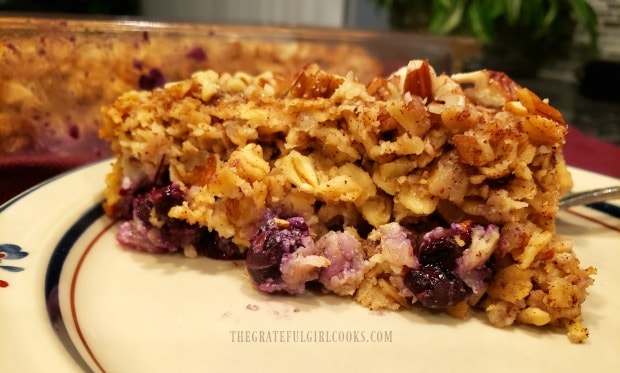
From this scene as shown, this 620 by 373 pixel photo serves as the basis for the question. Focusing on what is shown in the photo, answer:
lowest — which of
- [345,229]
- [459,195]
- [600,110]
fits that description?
[600,110]

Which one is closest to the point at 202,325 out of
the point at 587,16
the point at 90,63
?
the point at 90,63

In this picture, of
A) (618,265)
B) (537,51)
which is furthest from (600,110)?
(618,265)

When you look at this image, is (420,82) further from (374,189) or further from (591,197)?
(591,197)

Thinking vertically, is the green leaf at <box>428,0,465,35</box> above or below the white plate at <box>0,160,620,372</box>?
above

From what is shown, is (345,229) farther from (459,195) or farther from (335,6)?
Result: (335,6)

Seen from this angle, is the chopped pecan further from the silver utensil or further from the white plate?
the silver utensil

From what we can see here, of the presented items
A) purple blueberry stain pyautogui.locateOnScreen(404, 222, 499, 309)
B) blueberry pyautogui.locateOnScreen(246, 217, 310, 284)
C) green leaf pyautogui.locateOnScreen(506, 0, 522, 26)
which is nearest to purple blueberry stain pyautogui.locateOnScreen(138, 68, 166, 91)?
blueberry pyautogui.locateOnScreen(246, 217, 310, 284)

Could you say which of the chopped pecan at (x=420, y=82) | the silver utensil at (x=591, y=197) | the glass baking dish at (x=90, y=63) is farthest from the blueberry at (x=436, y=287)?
the glass baking dish at (x=90, y=63)
